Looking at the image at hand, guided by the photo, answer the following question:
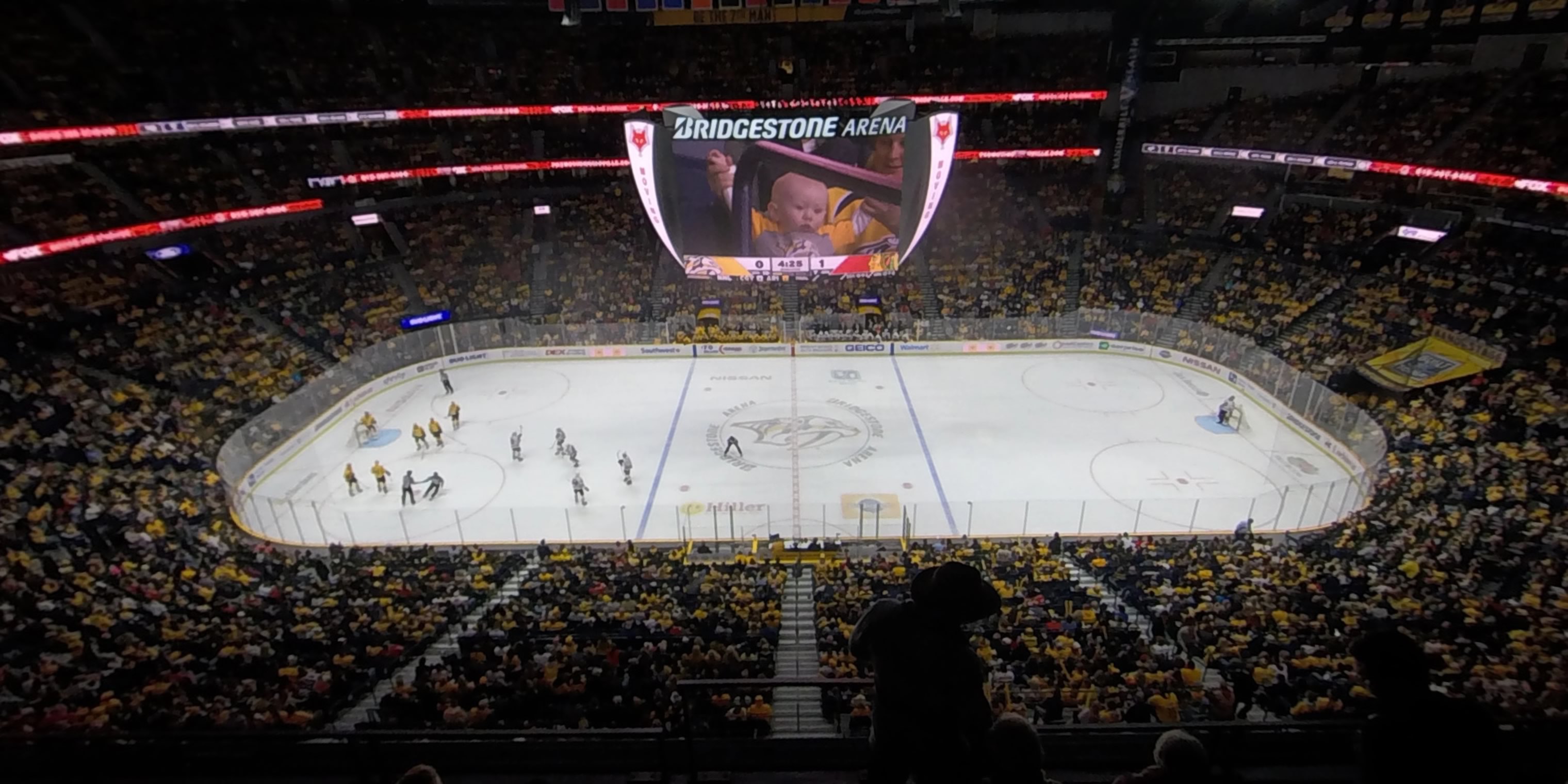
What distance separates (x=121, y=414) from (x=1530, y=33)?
4360cm

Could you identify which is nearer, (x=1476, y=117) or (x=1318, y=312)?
(x=1318, y=312)

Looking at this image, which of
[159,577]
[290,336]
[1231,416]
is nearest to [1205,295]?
[1231,416]

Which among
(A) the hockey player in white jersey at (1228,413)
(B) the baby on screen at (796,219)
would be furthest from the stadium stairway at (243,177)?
(A) the hockey player in white jersey at (1228,413)

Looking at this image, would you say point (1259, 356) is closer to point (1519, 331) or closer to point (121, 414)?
point (1519, 331)

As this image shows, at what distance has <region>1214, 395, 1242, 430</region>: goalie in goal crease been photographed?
24.1m

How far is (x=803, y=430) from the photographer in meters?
24.8

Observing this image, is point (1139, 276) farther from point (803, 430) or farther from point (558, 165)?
point (558, 165)

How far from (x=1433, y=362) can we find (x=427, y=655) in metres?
26.4

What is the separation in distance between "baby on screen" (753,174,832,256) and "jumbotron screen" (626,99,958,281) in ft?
0.09

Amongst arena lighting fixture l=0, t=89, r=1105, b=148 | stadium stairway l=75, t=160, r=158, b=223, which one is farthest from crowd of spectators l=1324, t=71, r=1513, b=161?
stadium stairway l=75, t=160, r=158, b=223

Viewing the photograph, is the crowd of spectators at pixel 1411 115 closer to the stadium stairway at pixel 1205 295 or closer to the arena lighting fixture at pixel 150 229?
the stadium stairway at pixel 1205 295

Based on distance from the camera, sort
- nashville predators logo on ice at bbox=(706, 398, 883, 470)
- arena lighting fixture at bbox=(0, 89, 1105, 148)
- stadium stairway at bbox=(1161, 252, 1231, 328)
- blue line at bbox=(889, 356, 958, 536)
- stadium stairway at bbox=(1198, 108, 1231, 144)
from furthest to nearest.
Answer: stadium stairway at bbox=(1198, 108, 1231, 144) → stadium stairway at bbox=(1161, 252, 1231, 328) → arena lighting fixture at bbox=(0, 89, 1105, 148) → nashville predators logo on ice at bbox=(706, 398, 883, 470) → blue line at bbox=(889, 356, 958, 536)

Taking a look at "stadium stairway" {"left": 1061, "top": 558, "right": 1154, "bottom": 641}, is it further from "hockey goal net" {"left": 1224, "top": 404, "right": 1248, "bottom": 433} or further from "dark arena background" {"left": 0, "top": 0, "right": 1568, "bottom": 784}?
"hockey goal net" {"left": 1224, "top": 404, "right": 1248, "bottom": 433}

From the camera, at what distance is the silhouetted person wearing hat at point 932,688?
10.6 ft
